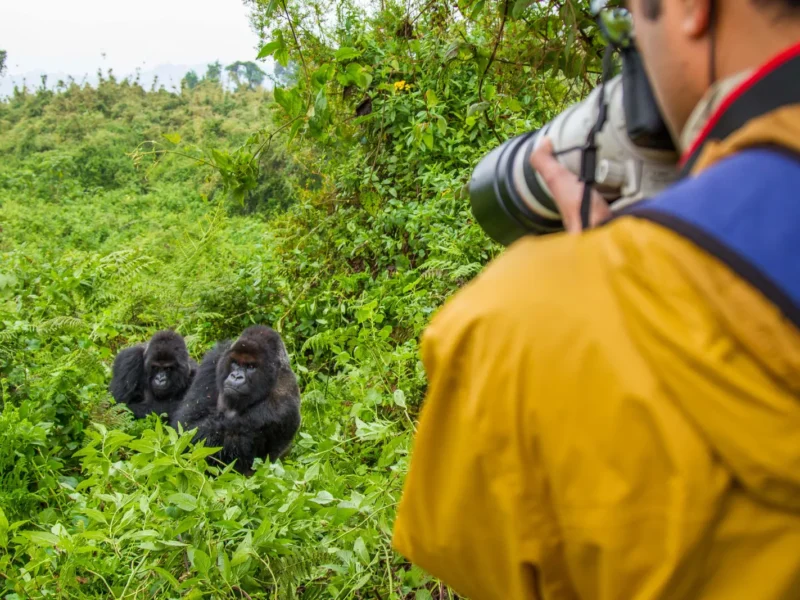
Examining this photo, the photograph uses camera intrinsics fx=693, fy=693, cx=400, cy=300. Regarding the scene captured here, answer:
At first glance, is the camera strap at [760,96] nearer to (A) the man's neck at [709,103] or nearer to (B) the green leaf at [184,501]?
(A) the man's neck at [709,103]

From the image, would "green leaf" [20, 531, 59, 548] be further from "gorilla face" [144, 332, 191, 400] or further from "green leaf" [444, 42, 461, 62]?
"gorilla face" [144, 332, 191, 400]

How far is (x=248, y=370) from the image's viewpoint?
3758mm

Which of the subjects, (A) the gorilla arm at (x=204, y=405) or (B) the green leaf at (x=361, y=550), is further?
(A) the gorilla arm at (x=204, y=405)

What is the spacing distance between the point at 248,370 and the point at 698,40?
3.38m

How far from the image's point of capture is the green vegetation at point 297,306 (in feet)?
5.81

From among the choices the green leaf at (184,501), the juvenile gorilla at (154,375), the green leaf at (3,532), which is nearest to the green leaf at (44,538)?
the green leaf at (3,532)

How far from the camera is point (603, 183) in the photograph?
78 centimetres

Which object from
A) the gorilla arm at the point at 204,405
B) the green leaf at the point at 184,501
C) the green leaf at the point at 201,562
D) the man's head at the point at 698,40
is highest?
the man's head at the point at 698,40

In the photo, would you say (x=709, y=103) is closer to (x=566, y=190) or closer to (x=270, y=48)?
(x=566, y=190)

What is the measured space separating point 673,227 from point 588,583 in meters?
0.32

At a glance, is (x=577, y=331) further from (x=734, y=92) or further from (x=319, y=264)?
(x=319, y=264)

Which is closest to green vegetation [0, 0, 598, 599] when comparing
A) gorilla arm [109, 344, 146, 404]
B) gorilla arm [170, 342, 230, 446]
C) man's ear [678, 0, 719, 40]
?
gorilla arm [109, 344, 146, 404]

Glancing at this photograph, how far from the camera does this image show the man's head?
57 centimetres

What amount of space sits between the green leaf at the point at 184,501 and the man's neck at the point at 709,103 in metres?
1.45
